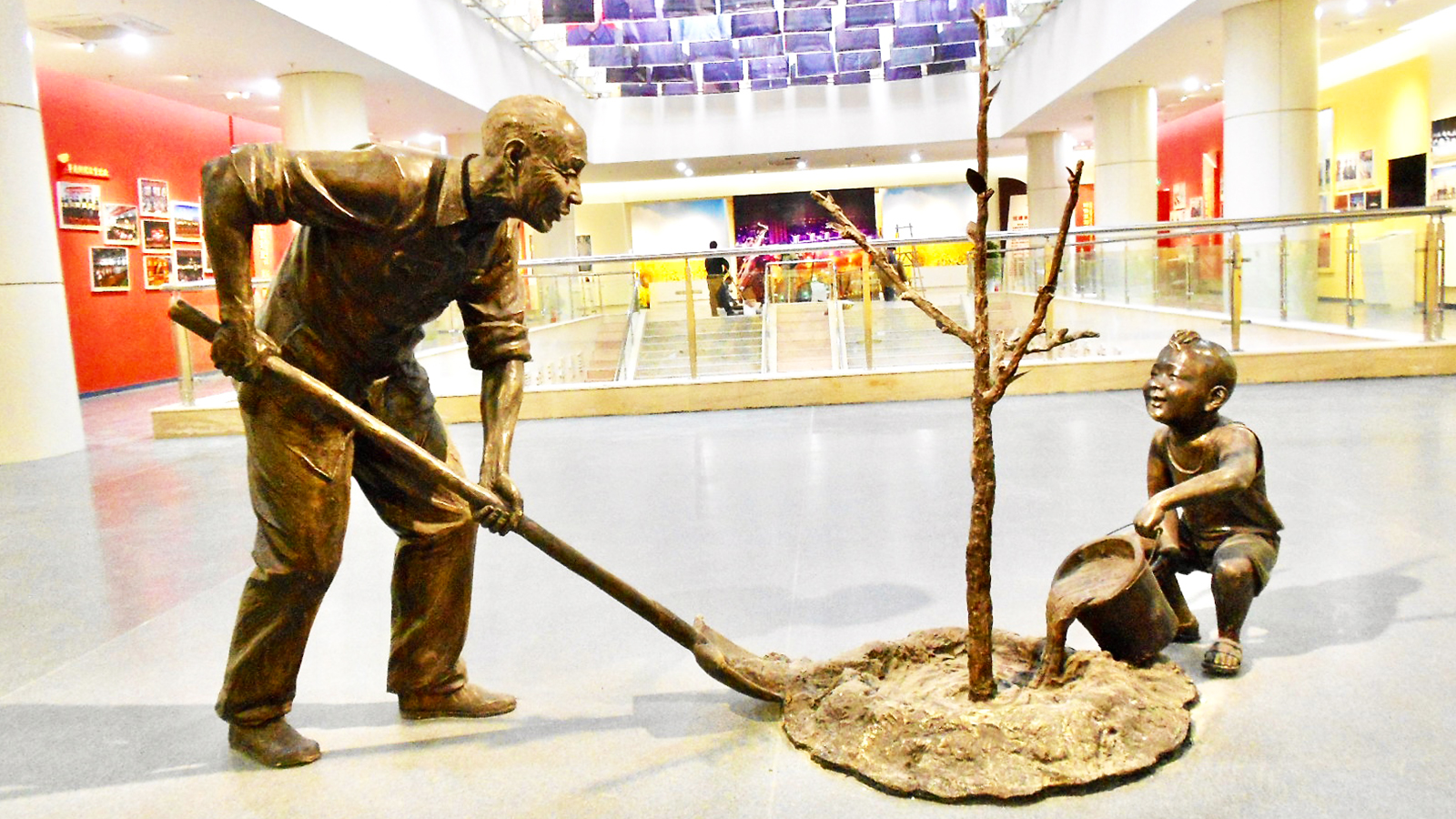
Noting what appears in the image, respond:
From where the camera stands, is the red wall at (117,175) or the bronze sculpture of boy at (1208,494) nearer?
the bronze sculpture of boy at (1208,494)

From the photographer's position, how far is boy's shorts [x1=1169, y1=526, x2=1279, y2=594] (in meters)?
2.65

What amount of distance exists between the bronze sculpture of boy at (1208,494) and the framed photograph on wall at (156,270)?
14.9 meters

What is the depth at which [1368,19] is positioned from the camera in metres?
13.9

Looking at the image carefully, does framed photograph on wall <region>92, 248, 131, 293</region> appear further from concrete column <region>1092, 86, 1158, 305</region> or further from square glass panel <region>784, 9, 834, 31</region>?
concrete column <region>1092, 86, 1158, 305</region>

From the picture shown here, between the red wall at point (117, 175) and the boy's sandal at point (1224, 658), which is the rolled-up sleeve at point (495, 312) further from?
the red wall at point (117, 175)

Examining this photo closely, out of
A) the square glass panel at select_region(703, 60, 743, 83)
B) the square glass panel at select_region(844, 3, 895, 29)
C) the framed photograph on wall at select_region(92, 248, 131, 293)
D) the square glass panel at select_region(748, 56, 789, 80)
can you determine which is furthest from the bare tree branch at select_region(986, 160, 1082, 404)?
the square glass panel at select_region(703, 60, 743, 83)

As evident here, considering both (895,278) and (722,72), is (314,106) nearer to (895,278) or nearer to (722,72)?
(722,72)

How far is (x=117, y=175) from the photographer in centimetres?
1422

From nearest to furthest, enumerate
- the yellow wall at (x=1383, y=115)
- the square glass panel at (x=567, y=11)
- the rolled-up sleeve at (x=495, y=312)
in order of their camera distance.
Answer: the rolled-up sleeve at (x=495, y=312) → the yellow wall at (x=1383, y=115) → the square glass panel at (x=567, y=11)

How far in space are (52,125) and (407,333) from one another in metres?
13.2

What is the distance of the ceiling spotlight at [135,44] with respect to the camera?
11.0 m

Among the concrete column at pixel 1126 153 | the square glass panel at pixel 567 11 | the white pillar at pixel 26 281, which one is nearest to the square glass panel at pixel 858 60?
the concrete column at pixel 1126 153

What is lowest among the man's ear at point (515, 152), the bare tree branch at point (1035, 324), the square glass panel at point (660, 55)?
the bare tree branch at point (1035, 324)

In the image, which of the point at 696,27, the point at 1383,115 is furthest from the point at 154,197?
the point at 1383,115
